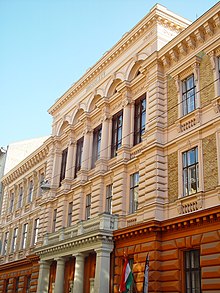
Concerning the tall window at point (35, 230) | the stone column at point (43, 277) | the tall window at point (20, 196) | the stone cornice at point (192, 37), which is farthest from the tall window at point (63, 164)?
the stone cornice at point (192, 37)

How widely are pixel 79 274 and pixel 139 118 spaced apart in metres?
9.96

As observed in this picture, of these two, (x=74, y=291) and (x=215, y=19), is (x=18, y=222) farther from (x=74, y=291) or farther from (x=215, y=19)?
(x=215, y=19)

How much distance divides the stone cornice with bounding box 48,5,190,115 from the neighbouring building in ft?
0.23

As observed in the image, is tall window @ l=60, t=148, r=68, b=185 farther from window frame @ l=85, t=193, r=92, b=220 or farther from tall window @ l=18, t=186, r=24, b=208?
tall window @ l=18, t=186, r=24, b=208

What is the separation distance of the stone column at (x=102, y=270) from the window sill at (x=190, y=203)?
5.45 metres

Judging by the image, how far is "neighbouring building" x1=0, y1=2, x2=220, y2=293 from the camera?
19.0 m

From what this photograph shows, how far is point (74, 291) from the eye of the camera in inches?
961

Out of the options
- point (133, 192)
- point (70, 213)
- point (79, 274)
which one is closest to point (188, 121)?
point (133, 192)

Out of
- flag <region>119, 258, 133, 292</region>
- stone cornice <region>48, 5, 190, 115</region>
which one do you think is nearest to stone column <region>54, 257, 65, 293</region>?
flag <region>119, 258, 133, 292</region>

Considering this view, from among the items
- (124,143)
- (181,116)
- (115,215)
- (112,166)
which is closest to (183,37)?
(181,116)

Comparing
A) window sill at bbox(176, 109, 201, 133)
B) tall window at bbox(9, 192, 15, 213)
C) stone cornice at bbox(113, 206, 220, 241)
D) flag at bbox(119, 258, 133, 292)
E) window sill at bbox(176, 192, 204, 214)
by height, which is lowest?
flag at bbox(119, 258, 133, 292)

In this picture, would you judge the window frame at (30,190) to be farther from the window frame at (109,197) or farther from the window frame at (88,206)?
the window frame at (109,197)

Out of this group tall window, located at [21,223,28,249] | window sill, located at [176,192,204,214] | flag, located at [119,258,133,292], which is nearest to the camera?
window sill, located at [176,192,204,214]

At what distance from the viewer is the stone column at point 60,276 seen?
26641 millimetres
